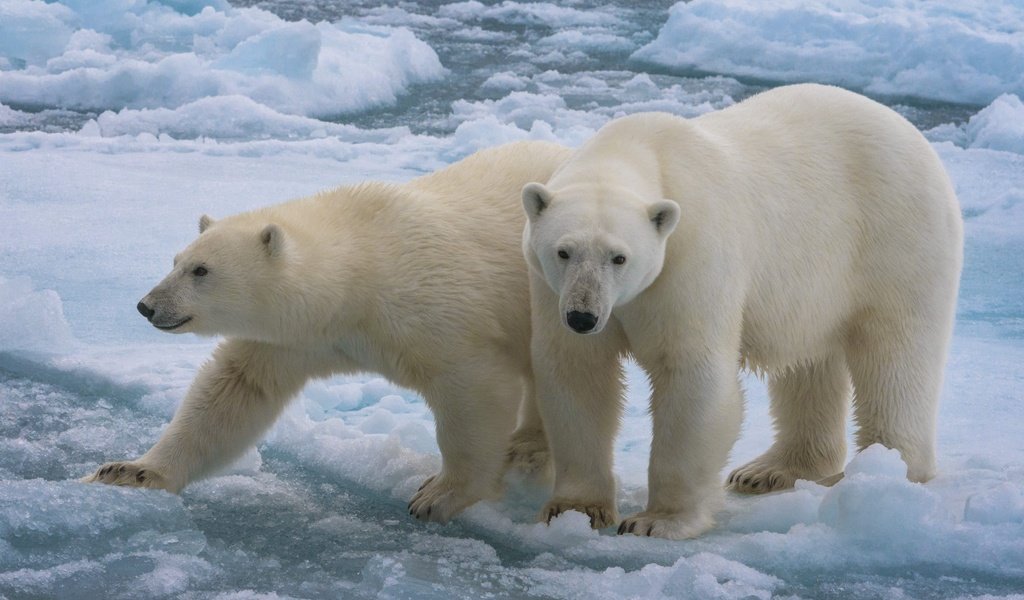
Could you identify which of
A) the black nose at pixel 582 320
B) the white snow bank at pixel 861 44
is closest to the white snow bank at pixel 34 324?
the black nose at pixel 582 320

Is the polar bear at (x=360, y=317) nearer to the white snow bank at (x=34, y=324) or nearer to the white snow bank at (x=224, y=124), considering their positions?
the white snow bank at (x=34, y=324)

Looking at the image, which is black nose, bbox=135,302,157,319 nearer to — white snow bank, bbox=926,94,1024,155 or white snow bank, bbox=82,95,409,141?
white snow bank, bbox=82,95,409,141

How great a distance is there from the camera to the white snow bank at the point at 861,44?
13.2 meters

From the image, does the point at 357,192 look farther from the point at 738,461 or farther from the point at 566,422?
the point at 738,461

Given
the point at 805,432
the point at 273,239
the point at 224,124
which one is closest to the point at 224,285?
the point at 273,239

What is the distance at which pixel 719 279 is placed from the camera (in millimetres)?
3824

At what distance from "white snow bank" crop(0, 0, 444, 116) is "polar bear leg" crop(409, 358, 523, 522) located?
867 cm

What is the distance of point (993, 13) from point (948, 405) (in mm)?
11073

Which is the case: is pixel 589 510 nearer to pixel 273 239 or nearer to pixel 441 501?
pixel 441 501

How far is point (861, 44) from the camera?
14.1 metres

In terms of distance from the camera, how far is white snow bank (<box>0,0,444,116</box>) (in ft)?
41.1

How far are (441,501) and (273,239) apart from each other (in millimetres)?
1035

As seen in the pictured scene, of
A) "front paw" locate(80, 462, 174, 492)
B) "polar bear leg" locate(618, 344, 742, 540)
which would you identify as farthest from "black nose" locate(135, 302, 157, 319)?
"polar bear leg" locate(618, 344, 742, 540)

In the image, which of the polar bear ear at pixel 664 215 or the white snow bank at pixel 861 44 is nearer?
the polar bear ear at pixel 664 215
